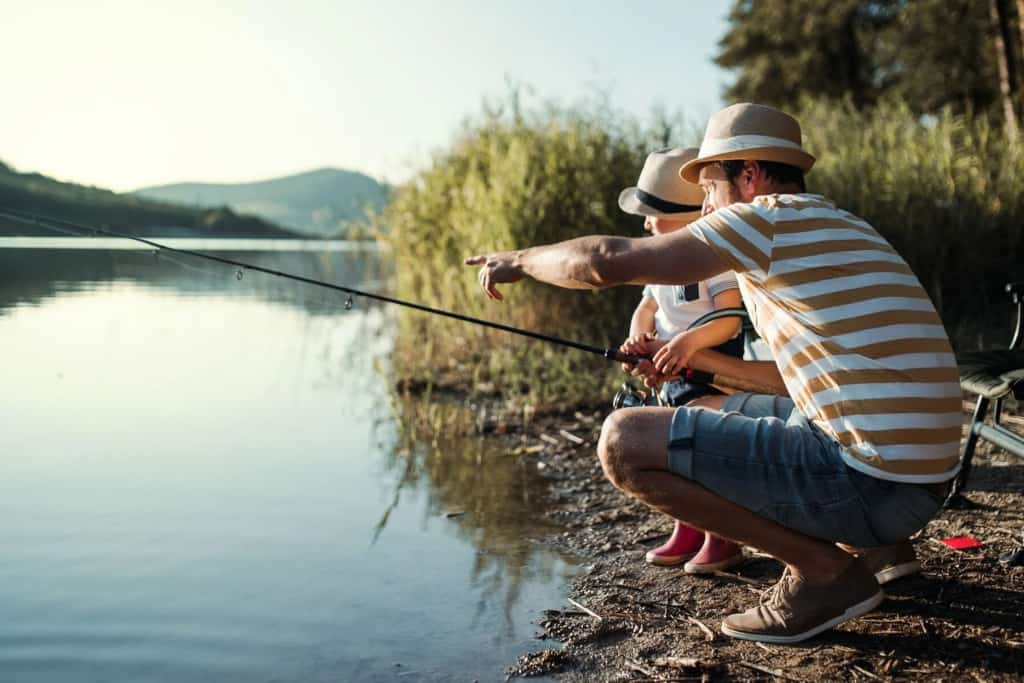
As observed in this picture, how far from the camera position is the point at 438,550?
13.1 feet

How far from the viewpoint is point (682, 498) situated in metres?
2.70

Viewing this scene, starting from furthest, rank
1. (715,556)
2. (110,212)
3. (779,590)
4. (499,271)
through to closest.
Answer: (110,212), (715,556), (499,271), (779,590)

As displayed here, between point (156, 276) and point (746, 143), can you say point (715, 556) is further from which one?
point (156, 276)

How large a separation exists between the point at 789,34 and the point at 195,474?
29.7 meters

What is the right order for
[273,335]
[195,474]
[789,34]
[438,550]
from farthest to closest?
[789,34] → [273,335] → [195,474] → [438,550]

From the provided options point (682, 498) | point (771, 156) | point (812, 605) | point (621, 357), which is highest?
point (771, 156)

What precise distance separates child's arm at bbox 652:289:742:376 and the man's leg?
0.66m

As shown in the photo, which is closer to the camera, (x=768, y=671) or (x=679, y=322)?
(x=768, y=671)

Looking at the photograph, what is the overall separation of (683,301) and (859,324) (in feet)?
3.81

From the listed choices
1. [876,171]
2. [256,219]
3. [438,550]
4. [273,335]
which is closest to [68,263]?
[273,335]

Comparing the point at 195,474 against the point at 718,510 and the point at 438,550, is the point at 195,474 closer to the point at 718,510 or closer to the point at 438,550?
the point at 438,550

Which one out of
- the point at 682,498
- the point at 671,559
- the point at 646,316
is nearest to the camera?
the point at 682,498

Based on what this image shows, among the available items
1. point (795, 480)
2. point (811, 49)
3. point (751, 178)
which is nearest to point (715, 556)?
point (795, 480)

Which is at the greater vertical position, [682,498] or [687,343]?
[687,343]
